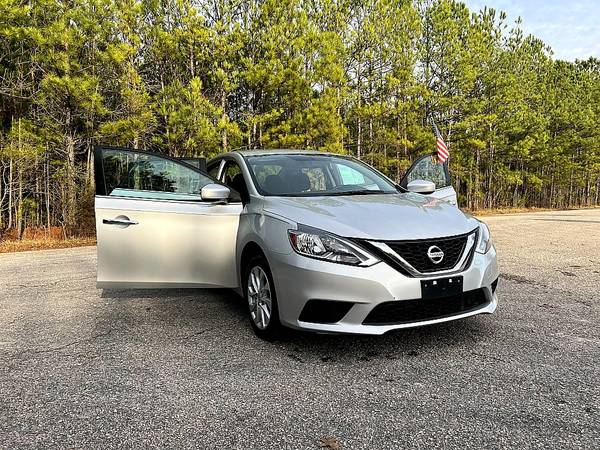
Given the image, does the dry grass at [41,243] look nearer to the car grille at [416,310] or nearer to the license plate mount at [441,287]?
the car grille at [416,310]

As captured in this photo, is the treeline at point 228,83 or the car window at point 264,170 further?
the treeline at point 228,83

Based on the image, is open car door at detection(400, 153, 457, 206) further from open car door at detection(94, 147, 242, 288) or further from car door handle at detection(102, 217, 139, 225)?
car door handle at detection(102, 217, 139, 225)

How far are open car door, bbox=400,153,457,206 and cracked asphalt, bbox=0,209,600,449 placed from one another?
52.8 inches

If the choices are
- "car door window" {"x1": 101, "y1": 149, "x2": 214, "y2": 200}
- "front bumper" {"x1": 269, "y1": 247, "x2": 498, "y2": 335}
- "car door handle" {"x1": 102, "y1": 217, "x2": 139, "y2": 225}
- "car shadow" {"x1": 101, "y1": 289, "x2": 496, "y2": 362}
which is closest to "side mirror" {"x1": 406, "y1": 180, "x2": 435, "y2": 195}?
"car shadow" {"x1": 101, "y1": 289, "x2": 496, "y2": 362}

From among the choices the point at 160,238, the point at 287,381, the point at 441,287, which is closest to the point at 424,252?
the point at 441,287

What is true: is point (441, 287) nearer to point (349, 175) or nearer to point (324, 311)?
point (324, 311)

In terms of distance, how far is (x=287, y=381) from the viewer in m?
2.92

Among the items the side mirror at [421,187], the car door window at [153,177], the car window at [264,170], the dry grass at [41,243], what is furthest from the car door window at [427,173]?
the dry grass at [41,243]

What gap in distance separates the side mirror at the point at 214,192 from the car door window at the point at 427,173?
2.12 m

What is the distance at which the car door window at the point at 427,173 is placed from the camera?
5.34 metres

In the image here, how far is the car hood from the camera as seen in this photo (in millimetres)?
3137

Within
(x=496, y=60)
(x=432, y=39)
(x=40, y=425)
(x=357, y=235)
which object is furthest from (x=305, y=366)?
(x=496, y=60)

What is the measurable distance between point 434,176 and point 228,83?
12.9m

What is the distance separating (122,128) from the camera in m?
15.0
